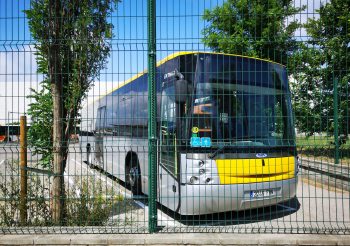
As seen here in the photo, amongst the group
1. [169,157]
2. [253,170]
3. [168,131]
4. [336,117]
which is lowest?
[253,170]

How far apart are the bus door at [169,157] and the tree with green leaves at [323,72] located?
1.96 metres

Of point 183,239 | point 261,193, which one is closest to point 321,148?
point 261,193

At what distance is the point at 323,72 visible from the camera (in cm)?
478

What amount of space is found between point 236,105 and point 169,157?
1363 mm

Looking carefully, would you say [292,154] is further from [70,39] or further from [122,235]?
[70,39]

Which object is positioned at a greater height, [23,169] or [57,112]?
[57,112]

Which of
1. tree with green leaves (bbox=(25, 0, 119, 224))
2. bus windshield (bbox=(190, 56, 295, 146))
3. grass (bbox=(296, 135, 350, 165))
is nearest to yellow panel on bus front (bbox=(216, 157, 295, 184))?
bus windshield (bbox=(190, 56, 295, 146))

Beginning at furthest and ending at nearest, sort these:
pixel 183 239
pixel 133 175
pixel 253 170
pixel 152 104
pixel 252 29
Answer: pixel 133 175
pixel 253 170
pixel 252 29
pixel 152 104
pixel 183 239

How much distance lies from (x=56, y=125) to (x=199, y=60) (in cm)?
246

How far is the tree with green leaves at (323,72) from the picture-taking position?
4.67 m

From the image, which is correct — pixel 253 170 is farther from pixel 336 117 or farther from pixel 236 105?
pixel 336 117

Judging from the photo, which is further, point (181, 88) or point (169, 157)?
point (169, 157)

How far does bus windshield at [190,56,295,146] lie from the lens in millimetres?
5435

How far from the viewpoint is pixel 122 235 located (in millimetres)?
4578
